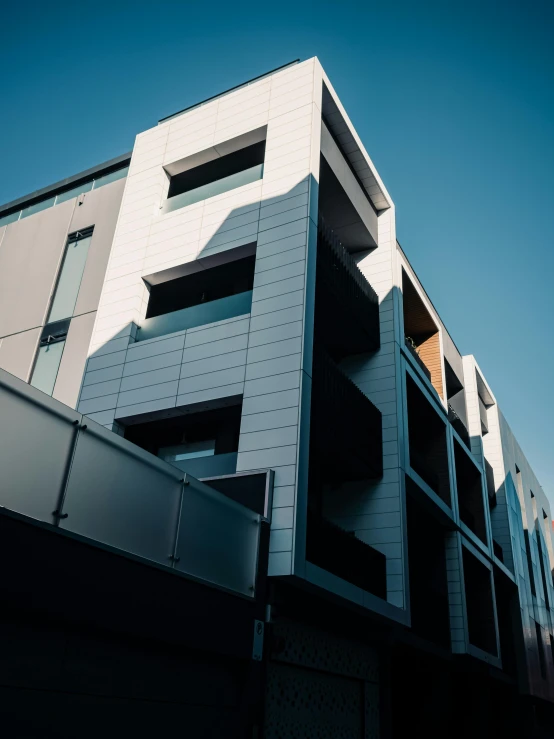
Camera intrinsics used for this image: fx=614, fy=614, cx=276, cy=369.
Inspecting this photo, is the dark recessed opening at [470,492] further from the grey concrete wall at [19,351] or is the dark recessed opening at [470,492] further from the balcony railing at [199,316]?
the grey concrete wall at [19,351]

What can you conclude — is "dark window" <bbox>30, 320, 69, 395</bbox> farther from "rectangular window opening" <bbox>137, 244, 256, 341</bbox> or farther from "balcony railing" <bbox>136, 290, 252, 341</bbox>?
"balcony railing" <bbox>136, 290, 252, 341</bbox>

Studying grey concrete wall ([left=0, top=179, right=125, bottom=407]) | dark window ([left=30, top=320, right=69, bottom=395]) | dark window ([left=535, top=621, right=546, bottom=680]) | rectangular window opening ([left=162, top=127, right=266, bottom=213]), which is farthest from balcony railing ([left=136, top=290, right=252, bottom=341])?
dark window ([left=535, top=621, right=546, bottom=680])

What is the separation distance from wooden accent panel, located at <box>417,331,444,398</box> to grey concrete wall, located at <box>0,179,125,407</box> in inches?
456

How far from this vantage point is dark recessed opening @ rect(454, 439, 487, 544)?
2211 cm

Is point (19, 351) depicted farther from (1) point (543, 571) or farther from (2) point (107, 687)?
(1) point (543, 571)

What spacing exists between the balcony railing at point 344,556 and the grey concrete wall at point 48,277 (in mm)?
6695

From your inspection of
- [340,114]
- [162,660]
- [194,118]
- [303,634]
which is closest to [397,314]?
[340,114]

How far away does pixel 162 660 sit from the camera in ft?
25.9

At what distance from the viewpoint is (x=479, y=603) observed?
20.7 meters

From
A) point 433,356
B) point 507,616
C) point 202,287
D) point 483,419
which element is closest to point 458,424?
point 433,356

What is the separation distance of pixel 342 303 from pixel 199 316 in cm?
331

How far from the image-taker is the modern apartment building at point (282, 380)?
34.8 feet

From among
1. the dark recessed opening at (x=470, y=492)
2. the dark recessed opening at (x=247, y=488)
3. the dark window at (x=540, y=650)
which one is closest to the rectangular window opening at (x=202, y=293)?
the dark recessed opening at (x=247, y=488)

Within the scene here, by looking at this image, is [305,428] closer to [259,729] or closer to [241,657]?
[241,657]
